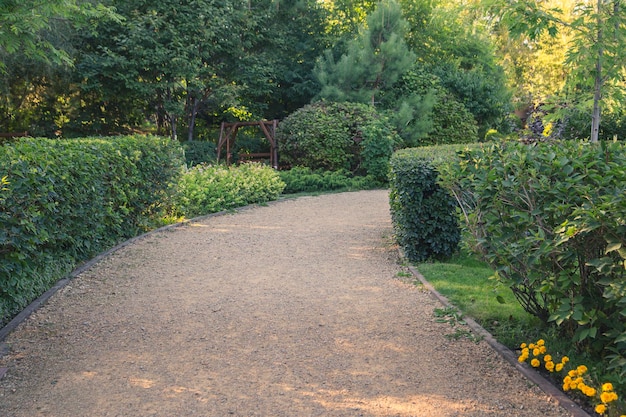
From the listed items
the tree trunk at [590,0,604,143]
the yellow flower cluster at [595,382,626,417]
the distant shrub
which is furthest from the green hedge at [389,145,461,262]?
the distant shrub

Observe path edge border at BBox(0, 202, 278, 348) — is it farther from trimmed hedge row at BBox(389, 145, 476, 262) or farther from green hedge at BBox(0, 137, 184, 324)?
trimmed hedge row at BBox(389, 145, 476, 262)

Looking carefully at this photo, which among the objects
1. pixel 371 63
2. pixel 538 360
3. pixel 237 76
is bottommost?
pixel 538 360

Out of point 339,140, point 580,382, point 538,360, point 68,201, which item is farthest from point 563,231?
point 339,140

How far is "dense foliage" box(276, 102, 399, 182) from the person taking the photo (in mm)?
16500

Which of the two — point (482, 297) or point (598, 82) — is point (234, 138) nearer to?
point (598, 82)

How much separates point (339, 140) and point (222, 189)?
571 centimetres

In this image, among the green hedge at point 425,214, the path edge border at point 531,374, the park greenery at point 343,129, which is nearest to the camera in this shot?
the path edge border at point 531,374

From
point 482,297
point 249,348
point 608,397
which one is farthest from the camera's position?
point 482,297

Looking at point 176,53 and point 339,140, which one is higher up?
point 176,53

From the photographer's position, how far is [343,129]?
55.1ft

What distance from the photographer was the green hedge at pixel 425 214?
7047mm

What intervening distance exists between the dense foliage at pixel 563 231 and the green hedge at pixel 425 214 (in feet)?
8.38

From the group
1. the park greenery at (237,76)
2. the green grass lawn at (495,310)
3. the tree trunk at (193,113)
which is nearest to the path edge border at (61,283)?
the green grass lawn at (495,310)

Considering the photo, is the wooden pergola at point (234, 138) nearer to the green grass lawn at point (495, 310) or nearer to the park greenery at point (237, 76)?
the park greenery at point (237, 76)
